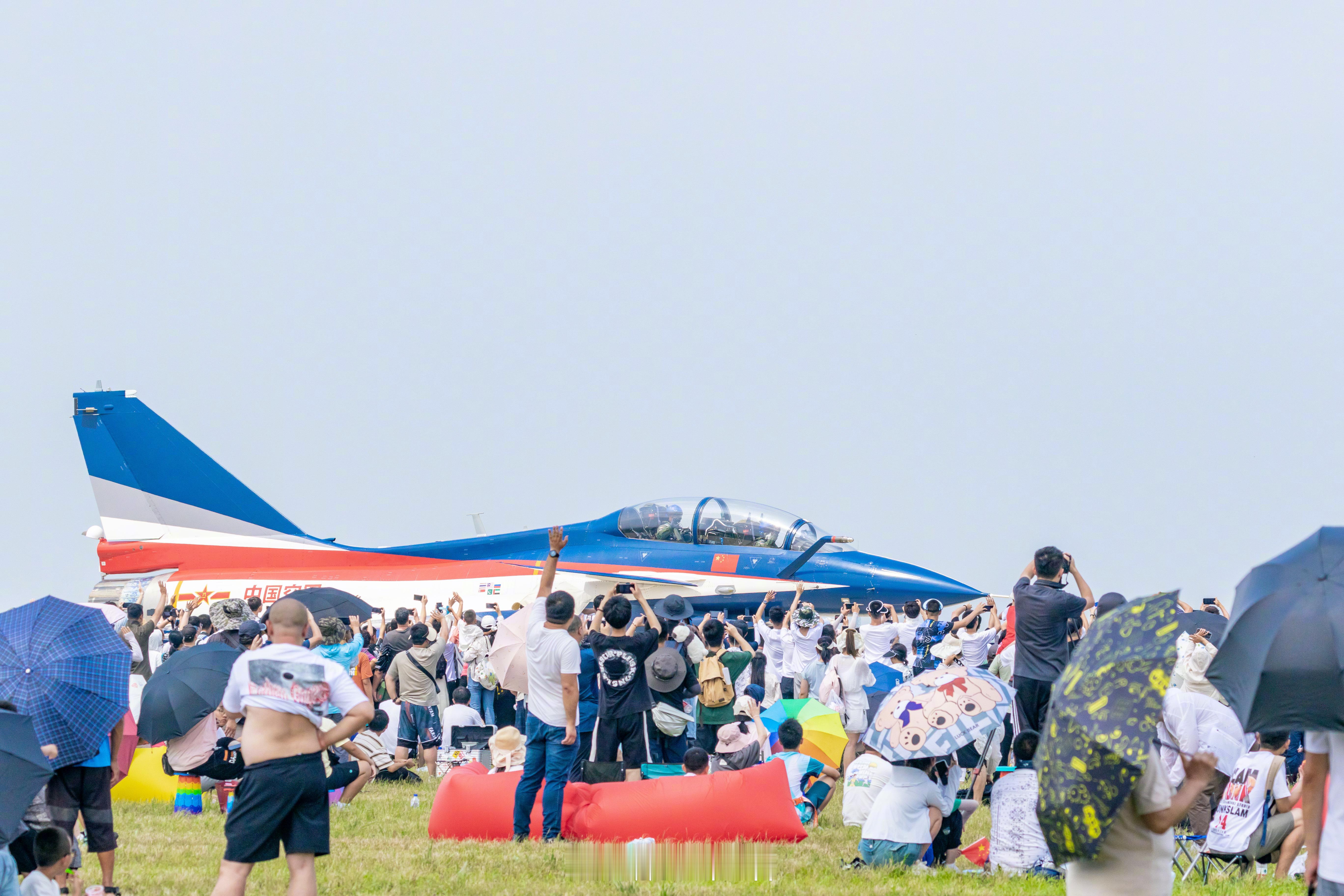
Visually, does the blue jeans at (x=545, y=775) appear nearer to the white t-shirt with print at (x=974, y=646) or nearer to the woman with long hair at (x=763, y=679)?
the white t-shirt with print at (x=974, y=646)

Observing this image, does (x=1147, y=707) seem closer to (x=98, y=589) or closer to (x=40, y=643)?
(x=40, y=643)

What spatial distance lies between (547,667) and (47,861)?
11.5ft

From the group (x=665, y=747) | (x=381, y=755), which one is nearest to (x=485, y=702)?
(x=381, y=755)

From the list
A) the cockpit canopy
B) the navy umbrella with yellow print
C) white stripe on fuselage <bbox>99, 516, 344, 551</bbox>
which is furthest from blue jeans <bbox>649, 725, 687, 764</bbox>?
white stripe on fuselage <bbox>99, 516, 344, 551</bbox>

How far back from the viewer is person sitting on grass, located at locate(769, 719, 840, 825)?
938 cm

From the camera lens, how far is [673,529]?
1975 cm

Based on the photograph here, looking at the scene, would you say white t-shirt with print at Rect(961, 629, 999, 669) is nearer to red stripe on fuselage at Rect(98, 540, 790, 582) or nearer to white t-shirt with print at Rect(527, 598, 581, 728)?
white t-shirt with print at Rect(527, 598, 581, 728)

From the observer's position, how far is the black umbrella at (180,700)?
9539 millimetres

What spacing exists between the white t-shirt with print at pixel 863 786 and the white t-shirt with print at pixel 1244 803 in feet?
6.72

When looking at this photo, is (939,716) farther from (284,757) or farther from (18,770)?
(18,770)

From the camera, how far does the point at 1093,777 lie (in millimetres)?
3494

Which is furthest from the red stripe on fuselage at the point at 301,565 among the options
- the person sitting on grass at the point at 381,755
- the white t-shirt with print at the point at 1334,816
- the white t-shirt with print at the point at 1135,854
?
the white t-shirt with print at the point at 1135,854

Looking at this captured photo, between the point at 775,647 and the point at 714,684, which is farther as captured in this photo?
the point at 775,647

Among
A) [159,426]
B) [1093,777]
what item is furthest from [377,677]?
[159,426]
